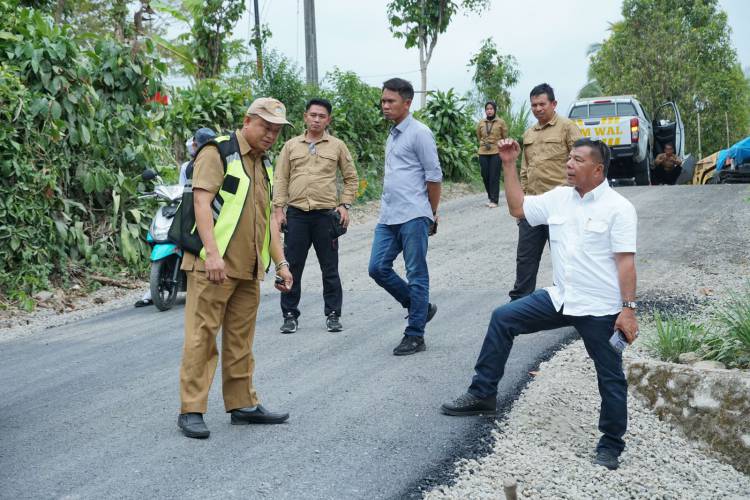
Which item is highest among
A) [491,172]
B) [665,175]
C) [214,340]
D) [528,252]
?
[491,172]

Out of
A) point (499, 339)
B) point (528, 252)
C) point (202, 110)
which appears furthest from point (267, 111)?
point (202, 110)

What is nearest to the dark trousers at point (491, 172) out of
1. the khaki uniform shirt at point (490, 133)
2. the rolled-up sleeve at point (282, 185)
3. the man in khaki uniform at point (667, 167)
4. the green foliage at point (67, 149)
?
the khaki uniform shirt at point (490, 133)

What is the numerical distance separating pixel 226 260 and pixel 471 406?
1701mm

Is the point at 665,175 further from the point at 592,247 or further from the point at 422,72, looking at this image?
the point at 592,247

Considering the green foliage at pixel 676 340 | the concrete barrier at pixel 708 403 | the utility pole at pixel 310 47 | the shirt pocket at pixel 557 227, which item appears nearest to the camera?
the shirt pocket at pixel 557 227

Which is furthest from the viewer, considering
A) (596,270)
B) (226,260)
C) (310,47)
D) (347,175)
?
(310,47)

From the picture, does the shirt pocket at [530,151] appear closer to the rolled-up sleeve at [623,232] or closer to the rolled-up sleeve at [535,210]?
the rolled-up sleeve at [535,210]

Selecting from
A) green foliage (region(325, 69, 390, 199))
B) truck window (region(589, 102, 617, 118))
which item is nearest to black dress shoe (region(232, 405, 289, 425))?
green foliage (region(325, 69, 390, 199))

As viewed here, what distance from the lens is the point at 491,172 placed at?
18.0 m

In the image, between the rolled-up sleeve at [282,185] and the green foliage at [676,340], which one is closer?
the green foliage at [676,340]

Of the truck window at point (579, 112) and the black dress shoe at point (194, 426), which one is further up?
the truck window at point (579, 112)

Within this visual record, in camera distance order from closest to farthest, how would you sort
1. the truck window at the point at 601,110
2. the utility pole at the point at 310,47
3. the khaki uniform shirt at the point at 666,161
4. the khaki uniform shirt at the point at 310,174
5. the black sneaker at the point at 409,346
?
the black sneaker at the point at 409,346 → the khaki uniform shirt at the point at 310,174 → the utility pole at the point at 310,47 → the truck window at the point at 601,110 → the khaki uniform shirt at the point at 666,161

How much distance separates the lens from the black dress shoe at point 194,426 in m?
4.82

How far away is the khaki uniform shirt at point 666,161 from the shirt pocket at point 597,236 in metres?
21.7
